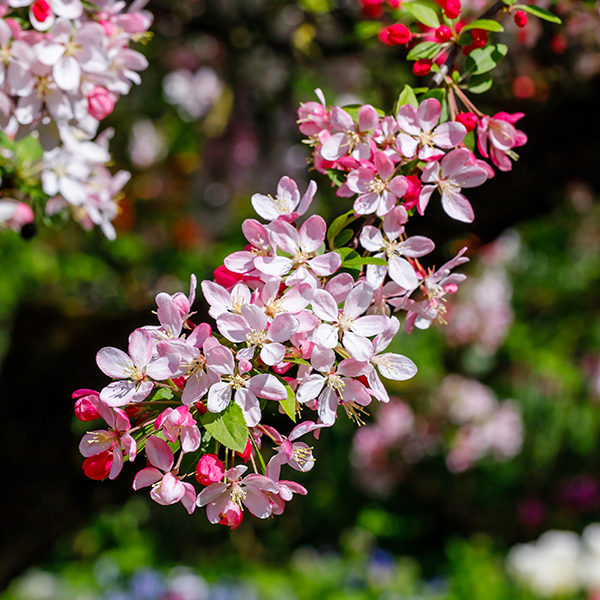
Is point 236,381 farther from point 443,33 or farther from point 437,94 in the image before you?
point 443,33

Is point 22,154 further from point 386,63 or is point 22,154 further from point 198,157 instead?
point 198,157

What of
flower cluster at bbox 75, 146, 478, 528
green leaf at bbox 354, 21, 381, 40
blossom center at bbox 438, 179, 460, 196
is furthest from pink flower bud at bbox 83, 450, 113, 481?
green leaf at bbox 354, 21, 381, 40

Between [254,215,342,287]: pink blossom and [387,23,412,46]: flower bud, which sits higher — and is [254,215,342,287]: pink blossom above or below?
below

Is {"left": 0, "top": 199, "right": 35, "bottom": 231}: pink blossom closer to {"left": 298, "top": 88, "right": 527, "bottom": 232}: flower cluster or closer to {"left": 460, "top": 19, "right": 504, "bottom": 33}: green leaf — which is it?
{"left": 298, "top": 88, "right": 527, "bottom": 232}: flower cluster

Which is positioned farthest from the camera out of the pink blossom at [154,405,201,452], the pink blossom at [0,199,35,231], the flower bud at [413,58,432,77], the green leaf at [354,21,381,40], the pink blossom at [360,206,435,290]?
the green leaf at [354,21,381,40]

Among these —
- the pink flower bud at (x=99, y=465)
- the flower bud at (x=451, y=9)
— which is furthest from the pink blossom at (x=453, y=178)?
the pink flower bud at (x=99, y=465)

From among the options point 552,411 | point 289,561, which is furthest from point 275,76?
point 289,561

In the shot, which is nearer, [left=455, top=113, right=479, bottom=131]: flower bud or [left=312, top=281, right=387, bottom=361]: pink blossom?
[left=312, top=281, right=387, bottom=361]: pink blossom
